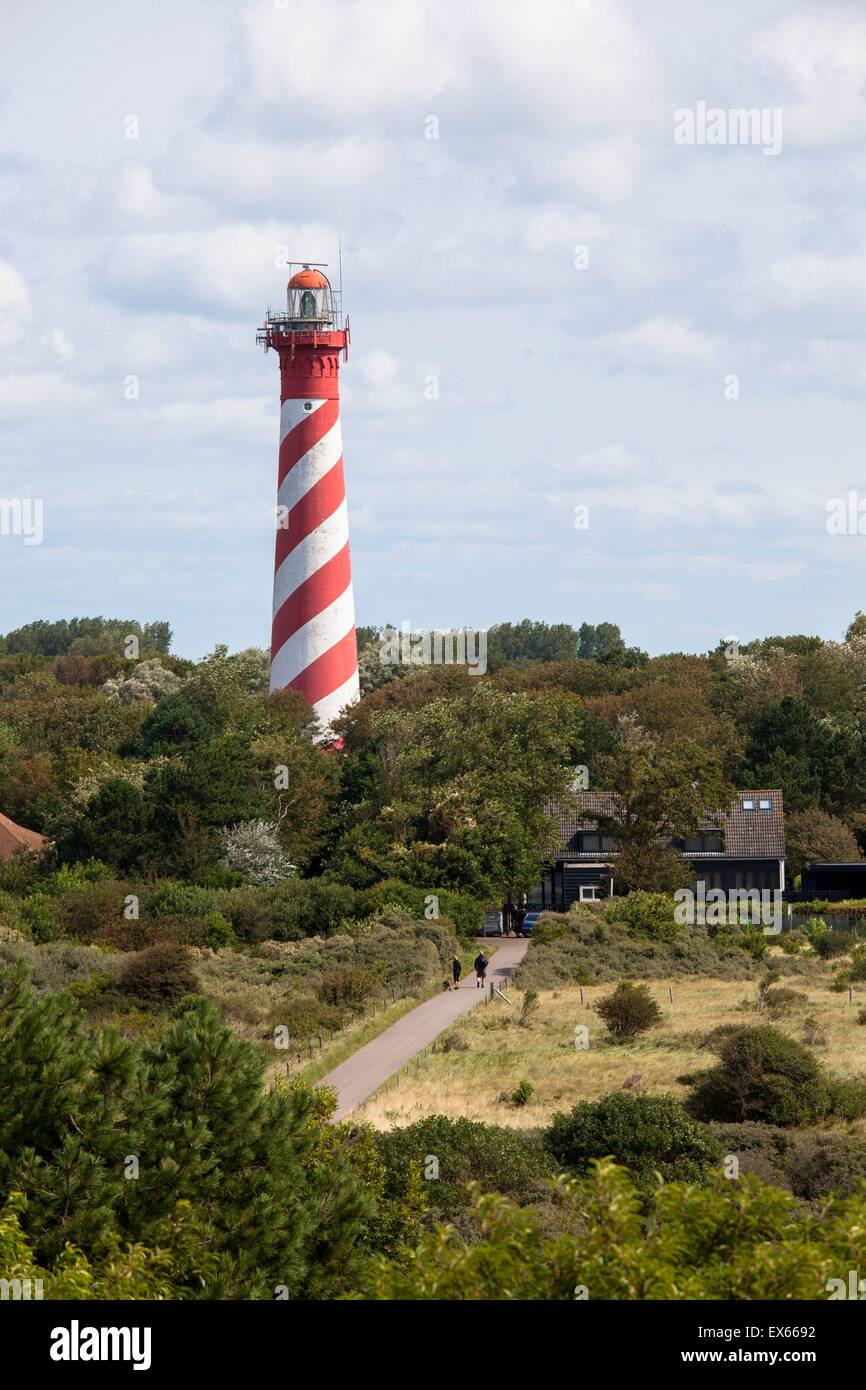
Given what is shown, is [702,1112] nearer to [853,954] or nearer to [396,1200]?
[396,1200]

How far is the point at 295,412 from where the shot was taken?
198 feet

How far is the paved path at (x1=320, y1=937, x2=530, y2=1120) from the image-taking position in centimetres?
2881

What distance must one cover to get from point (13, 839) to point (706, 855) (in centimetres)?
2797

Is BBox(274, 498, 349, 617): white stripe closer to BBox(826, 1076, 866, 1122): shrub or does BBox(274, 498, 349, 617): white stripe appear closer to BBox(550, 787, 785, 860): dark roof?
BBox(550, 787, 785, 860): dark roof

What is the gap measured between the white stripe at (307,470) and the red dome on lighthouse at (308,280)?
667 centimetres

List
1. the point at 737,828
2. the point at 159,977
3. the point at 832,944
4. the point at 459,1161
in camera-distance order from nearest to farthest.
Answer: the point at 459,1161, the point at 159,977, the point at 832,944, the point at 737,828

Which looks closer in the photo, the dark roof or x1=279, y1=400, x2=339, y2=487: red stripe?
the dark roof

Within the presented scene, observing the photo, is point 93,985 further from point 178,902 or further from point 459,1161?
point 459,1161

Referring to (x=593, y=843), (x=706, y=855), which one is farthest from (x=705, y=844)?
(x=593, y=843)

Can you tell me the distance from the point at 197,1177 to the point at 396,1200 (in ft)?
17.8

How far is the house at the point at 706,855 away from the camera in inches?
2314

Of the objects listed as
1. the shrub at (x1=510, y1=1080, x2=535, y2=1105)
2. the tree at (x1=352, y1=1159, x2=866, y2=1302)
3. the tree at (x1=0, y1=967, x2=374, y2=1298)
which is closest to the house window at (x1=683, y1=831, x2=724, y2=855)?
the shrub at (x1=510, y1=1080, x2=535, y2=1105)

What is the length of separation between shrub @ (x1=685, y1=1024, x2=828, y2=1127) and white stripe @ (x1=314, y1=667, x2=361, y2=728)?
37178 mm

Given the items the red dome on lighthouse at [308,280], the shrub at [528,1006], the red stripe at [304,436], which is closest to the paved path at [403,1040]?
the shrub at [528,1006]
